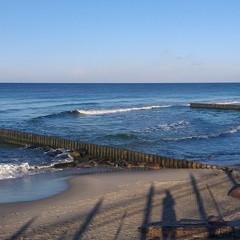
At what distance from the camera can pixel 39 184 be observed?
61.3 feet

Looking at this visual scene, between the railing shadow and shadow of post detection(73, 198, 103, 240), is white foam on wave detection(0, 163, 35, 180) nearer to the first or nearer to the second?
shadow of post detection(73, 198, 103, 240)

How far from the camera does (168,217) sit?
13.0 meters

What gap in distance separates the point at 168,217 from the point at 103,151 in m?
13.5

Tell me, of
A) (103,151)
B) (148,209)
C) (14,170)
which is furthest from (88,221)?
(103,151)

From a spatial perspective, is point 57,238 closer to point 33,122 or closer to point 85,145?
point 85,145

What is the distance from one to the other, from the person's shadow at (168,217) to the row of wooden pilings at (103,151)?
5966 mm

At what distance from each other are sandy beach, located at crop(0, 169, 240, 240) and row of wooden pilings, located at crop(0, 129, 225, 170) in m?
2.75

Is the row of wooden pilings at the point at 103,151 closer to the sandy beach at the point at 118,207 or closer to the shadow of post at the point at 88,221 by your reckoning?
the sandy beach at the point at 118,207

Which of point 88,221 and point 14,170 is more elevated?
point 88,221

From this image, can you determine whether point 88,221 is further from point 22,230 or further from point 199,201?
point 199,201

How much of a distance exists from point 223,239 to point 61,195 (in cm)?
752

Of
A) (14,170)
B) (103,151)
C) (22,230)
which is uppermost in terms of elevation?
(103,151)

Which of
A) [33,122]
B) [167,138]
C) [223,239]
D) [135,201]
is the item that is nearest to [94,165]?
[135,201]

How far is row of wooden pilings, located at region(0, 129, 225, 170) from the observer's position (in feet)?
74.1
